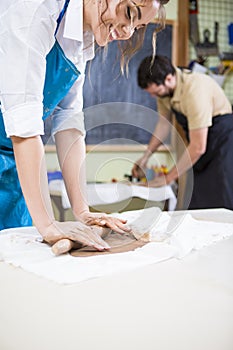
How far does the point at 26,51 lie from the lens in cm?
85

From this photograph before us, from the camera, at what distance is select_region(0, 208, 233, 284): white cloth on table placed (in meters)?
0.77

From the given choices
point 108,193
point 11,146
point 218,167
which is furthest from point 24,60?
point 218,167

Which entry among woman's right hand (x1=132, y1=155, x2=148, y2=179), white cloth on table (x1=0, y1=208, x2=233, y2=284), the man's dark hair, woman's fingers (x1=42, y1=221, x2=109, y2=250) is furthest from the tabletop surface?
woman's right hand (x1=132, y1=155, x2=148, y2=179)

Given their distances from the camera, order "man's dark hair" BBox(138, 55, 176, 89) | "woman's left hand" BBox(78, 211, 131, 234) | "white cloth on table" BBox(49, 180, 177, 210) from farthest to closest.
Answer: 1. "man's dark hair" BBox(138, 55, 176, 89)
2. "white cloth on table" BBox(49, 180, 177, 210)
3. "woman's left hand" BBox(78, 211, 131, 234)

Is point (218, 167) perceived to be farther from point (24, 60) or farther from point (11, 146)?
point (24, 60)

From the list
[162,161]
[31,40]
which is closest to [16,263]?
[31,40]

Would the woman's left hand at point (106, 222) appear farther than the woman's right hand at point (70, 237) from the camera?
Yes

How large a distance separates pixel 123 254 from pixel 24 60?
36 centimetres

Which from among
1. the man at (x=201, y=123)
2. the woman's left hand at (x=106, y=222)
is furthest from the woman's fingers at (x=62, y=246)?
the man at (x=201, y=123)

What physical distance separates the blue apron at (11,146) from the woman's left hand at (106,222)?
0.18m

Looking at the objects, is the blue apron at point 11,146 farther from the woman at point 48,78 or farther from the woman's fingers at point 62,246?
the woman's fingers at point 62,246

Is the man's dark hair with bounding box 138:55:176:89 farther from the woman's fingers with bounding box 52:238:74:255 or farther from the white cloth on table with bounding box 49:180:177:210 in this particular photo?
the woman's fingers with bounding box 52:238:74:255

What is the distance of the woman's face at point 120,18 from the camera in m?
0.91

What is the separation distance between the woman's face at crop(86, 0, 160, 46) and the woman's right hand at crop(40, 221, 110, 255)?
0.36 meters
